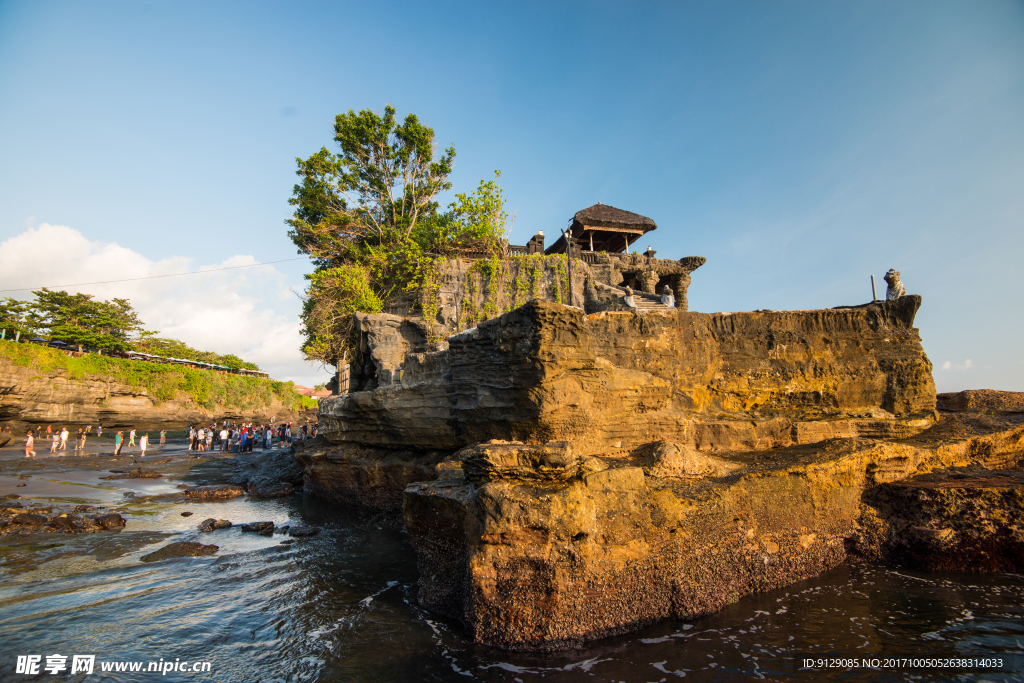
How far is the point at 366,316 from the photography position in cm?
1464

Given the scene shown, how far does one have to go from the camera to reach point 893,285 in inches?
307

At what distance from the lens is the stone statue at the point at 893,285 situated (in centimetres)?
768

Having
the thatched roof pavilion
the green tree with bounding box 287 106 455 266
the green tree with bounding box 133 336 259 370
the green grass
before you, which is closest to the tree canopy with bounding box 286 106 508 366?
the green tree with bounding box 287 106 455 266

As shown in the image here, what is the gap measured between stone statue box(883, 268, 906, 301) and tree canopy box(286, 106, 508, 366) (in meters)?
13.3

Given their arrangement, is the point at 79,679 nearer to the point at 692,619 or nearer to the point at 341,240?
the point at 692,619

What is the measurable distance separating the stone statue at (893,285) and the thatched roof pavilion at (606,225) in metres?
15.5

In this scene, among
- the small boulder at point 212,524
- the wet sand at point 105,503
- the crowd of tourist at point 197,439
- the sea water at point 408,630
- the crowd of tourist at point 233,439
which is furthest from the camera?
the crowd of tourist at point 233,439

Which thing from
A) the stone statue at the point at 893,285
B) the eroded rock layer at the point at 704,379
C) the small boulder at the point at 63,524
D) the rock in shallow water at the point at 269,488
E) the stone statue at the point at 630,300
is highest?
the stone statue at the point at 630,300

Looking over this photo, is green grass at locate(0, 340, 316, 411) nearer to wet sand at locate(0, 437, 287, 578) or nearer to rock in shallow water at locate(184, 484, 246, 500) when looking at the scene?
wet sand at locate(0, 437, 287, 578)

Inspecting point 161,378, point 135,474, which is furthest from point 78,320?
point 135,474

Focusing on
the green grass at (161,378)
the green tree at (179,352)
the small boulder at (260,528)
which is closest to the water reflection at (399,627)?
the small boulder at (260,528)

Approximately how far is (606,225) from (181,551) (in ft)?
70.8

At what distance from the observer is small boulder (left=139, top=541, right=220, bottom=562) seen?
25.9 feet

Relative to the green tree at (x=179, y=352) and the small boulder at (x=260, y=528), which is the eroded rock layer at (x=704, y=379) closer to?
the small boulder at (x=260, y=528)
